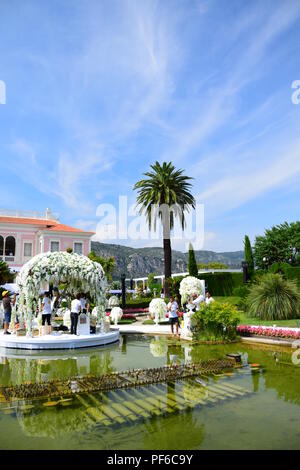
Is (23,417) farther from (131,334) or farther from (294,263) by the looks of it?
(294,263)

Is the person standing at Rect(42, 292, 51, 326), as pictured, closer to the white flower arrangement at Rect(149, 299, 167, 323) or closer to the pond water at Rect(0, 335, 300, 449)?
the pond water at Rect(0, 335, 300, 449)

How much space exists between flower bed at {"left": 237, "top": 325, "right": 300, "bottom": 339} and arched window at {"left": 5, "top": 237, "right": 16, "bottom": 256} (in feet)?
119

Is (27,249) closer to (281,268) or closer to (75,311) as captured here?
(281,268)

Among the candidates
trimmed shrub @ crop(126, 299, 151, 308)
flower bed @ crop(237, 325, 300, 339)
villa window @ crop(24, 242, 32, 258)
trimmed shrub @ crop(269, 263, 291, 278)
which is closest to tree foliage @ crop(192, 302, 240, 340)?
flower bed @ crop(237, 325, 300, 339)

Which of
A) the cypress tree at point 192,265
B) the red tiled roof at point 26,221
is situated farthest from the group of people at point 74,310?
the red tiled roof at point 26,221

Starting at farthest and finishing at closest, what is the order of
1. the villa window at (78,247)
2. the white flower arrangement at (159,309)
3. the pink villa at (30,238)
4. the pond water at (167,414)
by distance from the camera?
the villa window at (78,247)
the pink villa at (30,238)
the white flower arrangement at (159,309)
the pond water at (167,414)

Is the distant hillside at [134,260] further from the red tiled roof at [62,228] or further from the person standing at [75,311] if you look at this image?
the person standing at [75,311]

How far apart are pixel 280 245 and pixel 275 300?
43.9m

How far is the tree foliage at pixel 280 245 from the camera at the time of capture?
2244 inches

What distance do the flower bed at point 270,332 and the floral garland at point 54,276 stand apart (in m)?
5.52

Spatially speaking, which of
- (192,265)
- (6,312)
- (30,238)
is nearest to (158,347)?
(6,312)

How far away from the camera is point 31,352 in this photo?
39.1ft

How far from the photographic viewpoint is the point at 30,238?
44.3m
